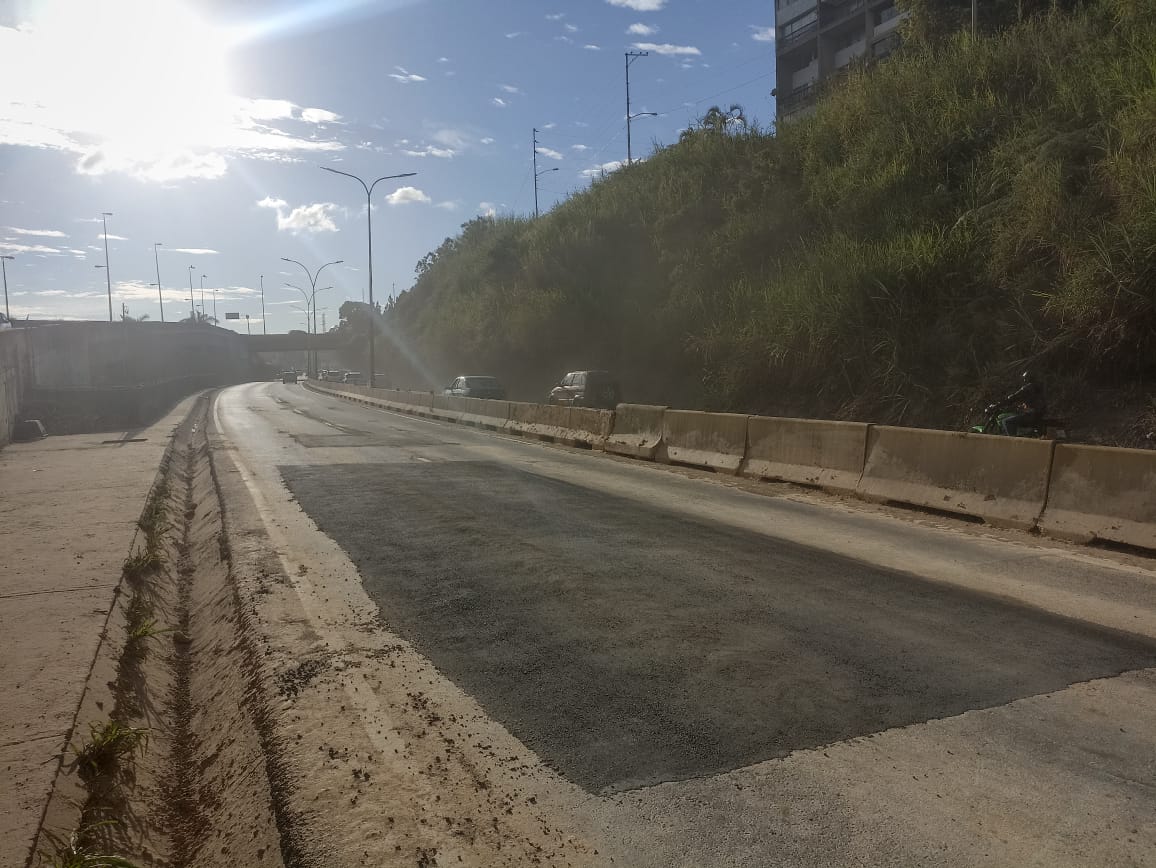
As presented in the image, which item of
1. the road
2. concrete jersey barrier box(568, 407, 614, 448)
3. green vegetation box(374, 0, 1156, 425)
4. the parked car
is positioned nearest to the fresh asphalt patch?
the road

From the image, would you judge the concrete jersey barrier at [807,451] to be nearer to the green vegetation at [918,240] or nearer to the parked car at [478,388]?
the green vegetation at [918,240]

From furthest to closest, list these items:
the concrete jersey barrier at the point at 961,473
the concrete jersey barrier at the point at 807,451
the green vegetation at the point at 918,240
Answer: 1. the green vegetation at the point at 918,240
2. the concrete jersey barrier at the point at 807,451
3. the concrete jersey barrier at the point at 961,473

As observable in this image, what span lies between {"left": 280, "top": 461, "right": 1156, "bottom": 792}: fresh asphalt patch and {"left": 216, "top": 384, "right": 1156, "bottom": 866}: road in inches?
0.8

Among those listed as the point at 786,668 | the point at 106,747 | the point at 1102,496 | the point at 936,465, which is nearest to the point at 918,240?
the point at 936,465

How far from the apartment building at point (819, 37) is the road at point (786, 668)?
49042mm

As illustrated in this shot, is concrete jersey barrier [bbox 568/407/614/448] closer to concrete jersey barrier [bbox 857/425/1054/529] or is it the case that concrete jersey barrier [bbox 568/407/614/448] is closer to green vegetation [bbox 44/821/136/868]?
concrete jersey barrier [bbox 857/425/1054/529]

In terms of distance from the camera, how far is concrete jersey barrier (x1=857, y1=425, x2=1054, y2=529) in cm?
884

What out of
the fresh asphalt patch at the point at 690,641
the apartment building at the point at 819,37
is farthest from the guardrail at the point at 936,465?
the apartment building at the point at 819,37

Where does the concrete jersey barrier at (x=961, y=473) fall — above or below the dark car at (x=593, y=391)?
below

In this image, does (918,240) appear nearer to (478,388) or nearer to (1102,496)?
(1102,496)

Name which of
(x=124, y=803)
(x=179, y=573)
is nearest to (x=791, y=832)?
(x=124, y=803)

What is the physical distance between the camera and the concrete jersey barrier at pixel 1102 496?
772cm

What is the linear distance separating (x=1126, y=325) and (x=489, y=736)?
45.7ft

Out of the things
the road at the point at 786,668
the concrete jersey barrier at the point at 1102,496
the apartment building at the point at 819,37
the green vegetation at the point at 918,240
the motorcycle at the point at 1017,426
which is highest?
the apartment building at the point at 819,37
